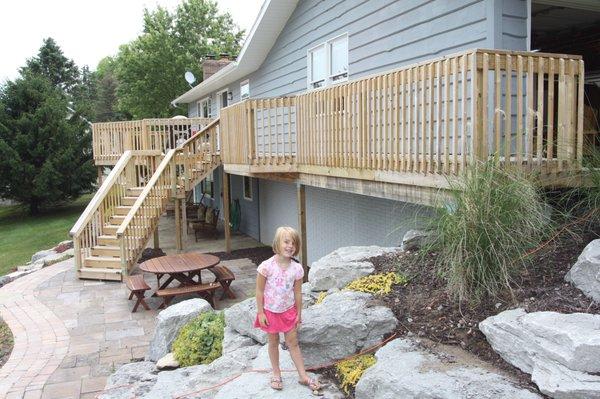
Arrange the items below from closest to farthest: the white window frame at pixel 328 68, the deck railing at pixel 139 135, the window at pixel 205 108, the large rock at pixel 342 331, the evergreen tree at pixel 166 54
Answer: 1. the large rock at pixel 342 331
2. the white window frame at pixel 328 68
3. the deck railing at pixel 139 135
4. the window at pixel 205 108
5. the evergreen tree at pixel 166 54

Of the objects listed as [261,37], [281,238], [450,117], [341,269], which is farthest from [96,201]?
[281,238]

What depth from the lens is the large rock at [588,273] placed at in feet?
10.9

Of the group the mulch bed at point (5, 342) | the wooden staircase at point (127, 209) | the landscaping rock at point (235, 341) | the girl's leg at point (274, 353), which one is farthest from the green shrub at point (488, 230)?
the wooden staircase at point (127, 209)

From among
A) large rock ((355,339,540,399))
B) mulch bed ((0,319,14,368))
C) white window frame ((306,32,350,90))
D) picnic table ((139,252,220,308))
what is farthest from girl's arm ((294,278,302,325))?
white window frame ((306,32,350,90))

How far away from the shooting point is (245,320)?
490cm

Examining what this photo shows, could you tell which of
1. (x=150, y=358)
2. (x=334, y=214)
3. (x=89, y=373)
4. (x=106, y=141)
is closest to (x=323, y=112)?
(x=334, y=214)

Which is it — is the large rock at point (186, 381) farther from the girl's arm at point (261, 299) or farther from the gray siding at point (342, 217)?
the gray siding at point (342, 217)

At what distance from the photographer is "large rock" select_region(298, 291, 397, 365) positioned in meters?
3.73

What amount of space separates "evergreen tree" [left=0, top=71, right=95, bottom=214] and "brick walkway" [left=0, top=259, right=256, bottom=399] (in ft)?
38.9

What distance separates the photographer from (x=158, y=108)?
1244 inches

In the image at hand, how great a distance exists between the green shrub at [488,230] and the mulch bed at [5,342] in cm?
538

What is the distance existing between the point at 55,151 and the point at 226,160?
1386 centimetres

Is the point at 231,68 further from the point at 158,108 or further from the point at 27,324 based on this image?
the point at 158,108

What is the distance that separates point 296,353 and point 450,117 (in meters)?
2.65
